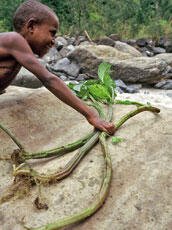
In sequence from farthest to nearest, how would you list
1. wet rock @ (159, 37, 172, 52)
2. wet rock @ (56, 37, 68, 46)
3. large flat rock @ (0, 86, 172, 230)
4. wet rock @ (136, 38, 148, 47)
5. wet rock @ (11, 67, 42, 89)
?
wet rock @ (136, 38, 148, 47) → wet rock @ (159, 37, 172, 52) → wet rock @ (56, 37, 68, 46) → wet rock @ (11, 67, 42, 89) → large flat rock @ (0, 86, 172, 230)

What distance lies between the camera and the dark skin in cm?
161

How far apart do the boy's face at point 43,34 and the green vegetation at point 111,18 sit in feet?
23.7

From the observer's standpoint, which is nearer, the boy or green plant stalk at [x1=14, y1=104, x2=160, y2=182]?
green plant stalk at [x1=14, y1=104, x2=160, y2=182]

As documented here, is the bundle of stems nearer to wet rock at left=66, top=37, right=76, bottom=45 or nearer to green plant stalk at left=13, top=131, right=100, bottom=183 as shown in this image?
green plant stalk at left=13, top=131, right=100, bottom=183

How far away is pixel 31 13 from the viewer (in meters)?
1.75

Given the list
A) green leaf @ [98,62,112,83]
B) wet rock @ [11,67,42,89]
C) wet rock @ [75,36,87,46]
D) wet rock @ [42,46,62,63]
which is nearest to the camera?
A: green leaf @ [98,62,112,83]

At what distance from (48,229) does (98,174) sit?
1.57 feet

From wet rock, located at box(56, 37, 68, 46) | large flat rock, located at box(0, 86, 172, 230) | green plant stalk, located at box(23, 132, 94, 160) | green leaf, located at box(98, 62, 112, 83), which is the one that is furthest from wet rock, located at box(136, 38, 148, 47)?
green plant stalk, located at box(23, 132, 94, 160)

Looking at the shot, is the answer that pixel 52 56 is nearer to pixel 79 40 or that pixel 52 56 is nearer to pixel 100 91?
pixel 79 40

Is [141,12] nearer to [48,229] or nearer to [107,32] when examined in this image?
[107,32]

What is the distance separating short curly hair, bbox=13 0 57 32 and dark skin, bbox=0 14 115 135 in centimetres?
3

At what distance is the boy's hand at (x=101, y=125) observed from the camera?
1638 mm

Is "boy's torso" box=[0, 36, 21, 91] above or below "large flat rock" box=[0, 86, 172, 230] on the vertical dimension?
above

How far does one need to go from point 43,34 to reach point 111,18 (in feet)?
26.8
